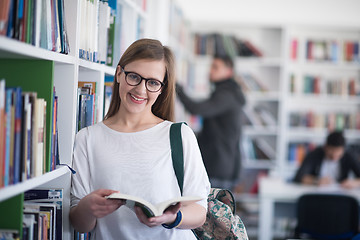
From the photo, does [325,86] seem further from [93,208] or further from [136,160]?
[93,208]

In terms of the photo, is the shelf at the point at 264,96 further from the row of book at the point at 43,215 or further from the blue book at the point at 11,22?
the blue book at the point at 11,22

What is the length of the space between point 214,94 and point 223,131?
0.33 m

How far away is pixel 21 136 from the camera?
3.93 ft

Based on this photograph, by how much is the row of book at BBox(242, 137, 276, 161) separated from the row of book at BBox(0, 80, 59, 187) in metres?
3.82

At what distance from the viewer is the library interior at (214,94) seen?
1252 mm

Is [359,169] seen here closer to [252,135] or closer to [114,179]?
[252,135]

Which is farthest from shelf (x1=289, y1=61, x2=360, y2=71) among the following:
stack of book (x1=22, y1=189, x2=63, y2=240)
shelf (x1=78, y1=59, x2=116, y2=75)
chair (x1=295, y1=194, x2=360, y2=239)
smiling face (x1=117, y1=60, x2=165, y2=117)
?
stack of book (x1=22, y1=189, x2=63, y2=240)

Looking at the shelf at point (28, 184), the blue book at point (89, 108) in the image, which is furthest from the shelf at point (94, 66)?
the shelf at point (28, 184)

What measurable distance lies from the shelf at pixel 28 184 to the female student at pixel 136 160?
0.06m

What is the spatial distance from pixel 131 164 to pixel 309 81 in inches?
158

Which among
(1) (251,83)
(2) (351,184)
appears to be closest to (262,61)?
(1) (251,83)

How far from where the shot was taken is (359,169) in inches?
154

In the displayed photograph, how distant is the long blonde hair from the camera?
4.71ft

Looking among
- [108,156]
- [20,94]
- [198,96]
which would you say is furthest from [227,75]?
[20,94]
